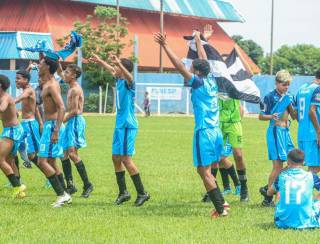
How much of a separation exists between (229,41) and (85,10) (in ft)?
72.9

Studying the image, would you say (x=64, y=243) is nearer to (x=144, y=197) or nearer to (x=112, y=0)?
(x=144, y=197)

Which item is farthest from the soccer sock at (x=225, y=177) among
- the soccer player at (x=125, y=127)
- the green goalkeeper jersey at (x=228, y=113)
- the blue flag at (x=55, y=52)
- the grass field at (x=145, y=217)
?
the blue flag at (x=55, y=52)

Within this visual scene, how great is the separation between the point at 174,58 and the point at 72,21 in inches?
2221

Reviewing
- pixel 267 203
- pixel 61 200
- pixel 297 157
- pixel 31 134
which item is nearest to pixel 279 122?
pixel 267 203

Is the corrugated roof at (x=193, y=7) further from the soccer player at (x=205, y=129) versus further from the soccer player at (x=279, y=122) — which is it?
the soccer player at (x=205, y=129)

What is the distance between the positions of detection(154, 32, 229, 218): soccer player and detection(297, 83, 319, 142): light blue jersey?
1.49 meters

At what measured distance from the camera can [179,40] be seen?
251ft

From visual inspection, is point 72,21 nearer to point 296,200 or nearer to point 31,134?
point 31,134

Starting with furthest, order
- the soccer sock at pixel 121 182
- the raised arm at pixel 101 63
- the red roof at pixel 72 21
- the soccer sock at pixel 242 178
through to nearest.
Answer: the red roof at pixel 72 21, the soccer sock at pixel 242 178, the raised arm at pixel 101 63, the soccer sock at pixel 121 182

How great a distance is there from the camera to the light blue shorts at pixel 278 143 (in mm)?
11617

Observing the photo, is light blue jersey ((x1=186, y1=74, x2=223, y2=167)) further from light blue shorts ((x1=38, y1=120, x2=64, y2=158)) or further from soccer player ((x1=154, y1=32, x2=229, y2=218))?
light blue shorts ((x1=38, y1=120, x2=64, y2=158))

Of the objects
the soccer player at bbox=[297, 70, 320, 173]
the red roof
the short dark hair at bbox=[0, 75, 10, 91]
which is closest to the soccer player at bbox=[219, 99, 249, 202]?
the soccer player at bbox=[297, 70, 320, 173]

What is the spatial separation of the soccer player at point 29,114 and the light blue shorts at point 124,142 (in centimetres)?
237

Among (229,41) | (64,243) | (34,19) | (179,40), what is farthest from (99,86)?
(64,243)
